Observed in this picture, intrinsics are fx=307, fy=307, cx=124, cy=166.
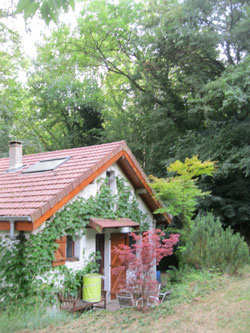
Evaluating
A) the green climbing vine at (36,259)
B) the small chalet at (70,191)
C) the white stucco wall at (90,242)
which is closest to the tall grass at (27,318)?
the green climbing vine at (36,259)

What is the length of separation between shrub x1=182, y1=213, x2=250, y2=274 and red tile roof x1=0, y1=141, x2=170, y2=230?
2.54 m

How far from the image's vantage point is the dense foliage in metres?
14.9

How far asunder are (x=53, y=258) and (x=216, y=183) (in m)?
11.5

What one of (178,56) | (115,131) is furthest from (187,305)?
(115,131)

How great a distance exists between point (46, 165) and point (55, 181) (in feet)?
6.76

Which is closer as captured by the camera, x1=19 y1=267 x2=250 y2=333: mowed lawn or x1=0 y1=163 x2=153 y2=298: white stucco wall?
x1=19 y1=267 x2=250 y2=333: mowed lawn

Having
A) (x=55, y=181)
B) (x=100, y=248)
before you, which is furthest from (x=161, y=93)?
(x=55, y=181)

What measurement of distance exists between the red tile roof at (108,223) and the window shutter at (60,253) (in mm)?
931

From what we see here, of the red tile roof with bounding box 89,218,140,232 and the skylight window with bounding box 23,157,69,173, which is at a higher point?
the skylight window with bounding box 23,157,69,173

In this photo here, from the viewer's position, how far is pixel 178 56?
650 inches

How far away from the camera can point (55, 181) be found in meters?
8.50

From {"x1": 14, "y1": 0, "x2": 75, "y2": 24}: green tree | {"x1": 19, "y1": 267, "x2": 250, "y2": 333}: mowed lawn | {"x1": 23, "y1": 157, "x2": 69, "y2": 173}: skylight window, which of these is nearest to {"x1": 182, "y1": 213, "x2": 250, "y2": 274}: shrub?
{"x1": 19, "y1": 267, "x2": 250, "y2": 333}: mowed lawn

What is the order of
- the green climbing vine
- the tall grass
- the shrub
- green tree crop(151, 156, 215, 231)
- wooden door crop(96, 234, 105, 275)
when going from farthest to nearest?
1. green tree crop(151, 156, 215, 231)
2. wooden door crop(96, 234, 105, 275)
3. the shrub
4. the green climbing vine
5. the tall grass

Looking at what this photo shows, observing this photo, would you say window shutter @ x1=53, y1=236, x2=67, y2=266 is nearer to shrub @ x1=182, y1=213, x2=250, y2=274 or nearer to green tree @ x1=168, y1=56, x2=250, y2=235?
shrub @ x1=182, y1=213, x2=250, y2=274
